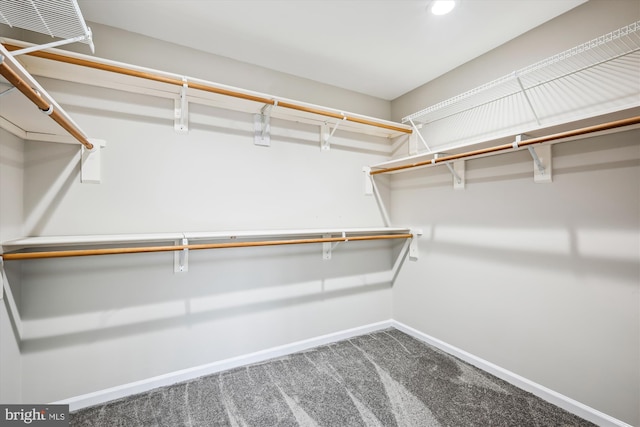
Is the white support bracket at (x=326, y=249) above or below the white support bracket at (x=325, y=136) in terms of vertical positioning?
below

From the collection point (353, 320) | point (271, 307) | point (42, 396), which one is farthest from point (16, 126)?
point (353, 320)

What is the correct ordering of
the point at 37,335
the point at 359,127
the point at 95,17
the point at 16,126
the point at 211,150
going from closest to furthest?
the point at 16,126
the point at 37,335
the point at 95,17
the point at 211,150
the point at 359,127

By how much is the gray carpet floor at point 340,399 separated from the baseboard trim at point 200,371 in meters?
0.04

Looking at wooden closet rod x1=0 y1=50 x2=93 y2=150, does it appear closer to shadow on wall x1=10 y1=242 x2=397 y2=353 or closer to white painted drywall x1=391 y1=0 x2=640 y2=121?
shadow on wall x1=10 y1=242 x2=397 y2=353

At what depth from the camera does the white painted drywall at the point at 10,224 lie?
133cm

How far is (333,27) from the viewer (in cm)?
175

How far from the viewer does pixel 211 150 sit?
1.97 metres

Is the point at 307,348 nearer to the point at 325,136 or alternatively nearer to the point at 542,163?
the point at 325,136

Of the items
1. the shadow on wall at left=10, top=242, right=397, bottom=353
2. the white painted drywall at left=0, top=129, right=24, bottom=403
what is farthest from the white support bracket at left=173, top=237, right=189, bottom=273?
the white painted drywall at left=0, top=129, right=24, bottom=403

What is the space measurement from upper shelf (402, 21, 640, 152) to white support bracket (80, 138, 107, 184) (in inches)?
85.4

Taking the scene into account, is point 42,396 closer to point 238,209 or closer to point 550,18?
point 238,209

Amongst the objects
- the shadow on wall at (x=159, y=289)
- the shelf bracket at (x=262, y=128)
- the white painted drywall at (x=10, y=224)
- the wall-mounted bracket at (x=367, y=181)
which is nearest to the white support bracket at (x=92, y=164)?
the white painted drywall at (x=10, y=224)

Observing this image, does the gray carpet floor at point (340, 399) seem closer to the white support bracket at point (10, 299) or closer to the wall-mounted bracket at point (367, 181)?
the white support bracket at point (10, 299)

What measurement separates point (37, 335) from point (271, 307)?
1.33 meters
